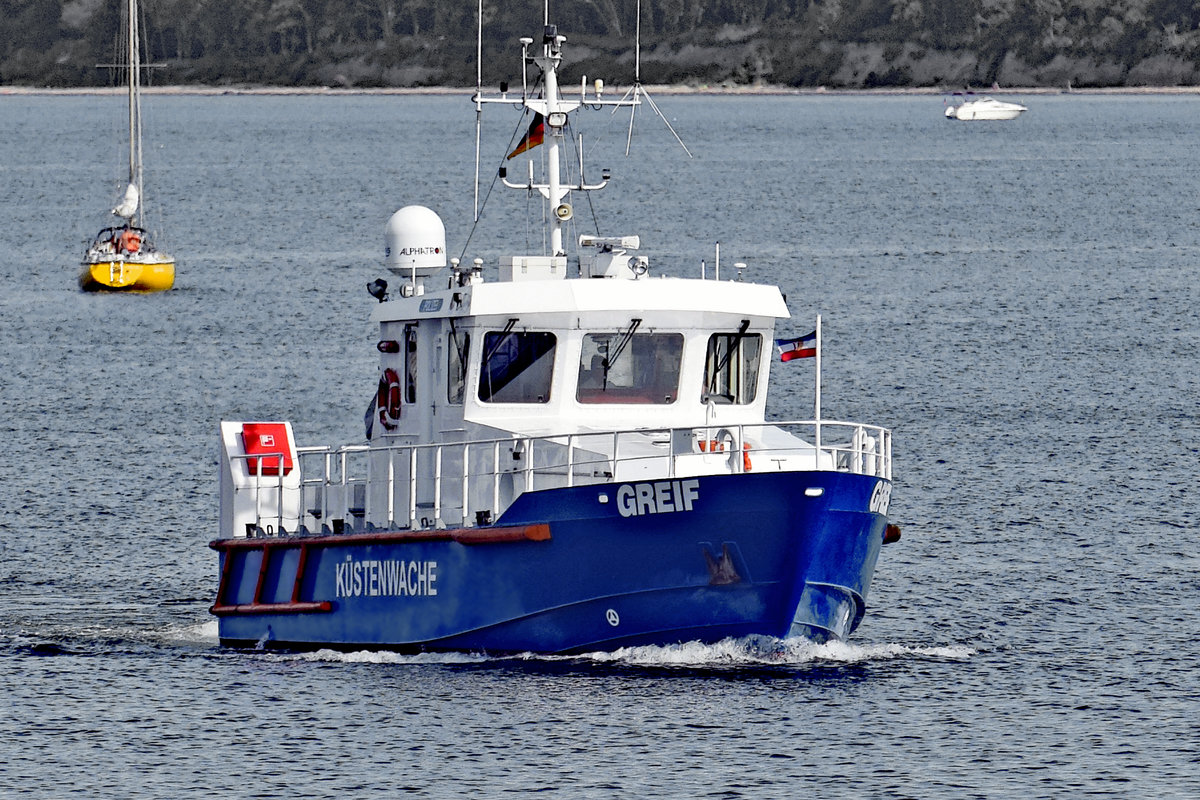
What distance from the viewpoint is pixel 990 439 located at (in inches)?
1740

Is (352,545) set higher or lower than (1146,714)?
higher

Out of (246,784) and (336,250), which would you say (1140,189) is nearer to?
(336,250)

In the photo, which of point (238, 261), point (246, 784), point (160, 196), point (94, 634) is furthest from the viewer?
point (160, 196)

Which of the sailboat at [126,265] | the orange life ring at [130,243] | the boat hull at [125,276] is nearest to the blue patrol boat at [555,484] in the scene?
the boat hull at [125,276]

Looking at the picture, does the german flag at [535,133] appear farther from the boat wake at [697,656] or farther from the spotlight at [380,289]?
the boat wake at [697,656]

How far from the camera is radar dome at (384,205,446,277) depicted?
2677cm

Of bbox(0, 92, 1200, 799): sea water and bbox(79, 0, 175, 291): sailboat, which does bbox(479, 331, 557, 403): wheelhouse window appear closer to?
bbox(0, 92, 1200, 799): sea water

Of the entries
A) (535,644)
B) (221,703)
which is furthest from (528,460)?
(221,703)

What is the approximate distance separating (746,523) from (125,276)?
54.6 metres

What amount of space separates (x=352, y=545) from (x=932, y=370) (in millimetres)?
Result: 30565

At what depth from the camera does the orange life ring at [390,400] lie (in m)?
26.3

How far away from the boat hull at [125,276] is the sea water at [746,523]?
978 mm

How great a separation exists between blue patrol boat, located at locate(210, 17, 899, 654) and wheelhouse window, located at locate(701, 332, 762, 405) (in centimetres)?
3

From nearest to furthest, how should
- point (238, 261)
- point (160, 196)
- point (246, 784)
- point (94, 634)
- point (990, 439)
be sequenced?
point (246, 784)
point (94, 634)
point (990, 439)
point (238, 261)
point (160, 196)
